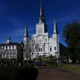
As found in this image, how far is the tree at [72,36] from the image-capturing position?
6362cm

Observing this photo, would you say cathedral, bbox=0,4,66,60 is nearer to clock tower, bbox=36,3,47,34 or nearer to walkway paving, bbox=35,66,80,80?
clock tower, bbox=36,3,47,34

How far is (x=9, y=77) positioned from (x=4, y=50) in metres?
87.1

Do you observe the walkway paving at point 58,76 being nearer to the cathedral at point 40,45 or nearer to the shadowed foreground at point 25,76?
the shadowed foreground at point 25,76

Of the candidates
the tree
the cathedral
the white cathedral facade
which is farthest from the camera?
the cathedral

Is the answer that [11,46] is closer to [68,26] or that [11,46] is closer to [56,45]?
[56,45]

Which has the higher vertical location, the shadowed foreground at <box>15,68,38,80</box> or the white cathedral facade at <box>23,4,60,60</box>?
the white cathedral facade at <box>23,4,60,60</box>

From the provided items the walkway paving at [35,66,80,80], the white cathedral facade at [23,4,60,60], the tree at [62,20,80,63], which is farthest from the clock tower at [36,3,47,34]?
the walkway paving at [35,66,80,80]

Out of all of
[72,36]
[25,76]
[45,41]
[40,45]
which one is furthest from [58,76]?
[45,41]

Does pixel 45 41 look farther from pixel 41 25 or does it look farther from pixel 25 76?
pixel 25 76

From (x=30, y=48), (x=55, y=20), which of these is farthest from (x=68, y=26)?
(x=55, y=20)

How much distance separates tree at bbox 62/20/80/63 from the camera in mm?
63625

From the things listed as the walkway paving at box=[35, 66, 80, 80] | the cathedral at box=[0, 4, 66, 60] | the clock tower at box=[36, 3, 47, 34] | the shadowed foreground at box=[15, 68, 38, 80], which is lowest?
the walkway paving at box=[35, 66, 80, 80]

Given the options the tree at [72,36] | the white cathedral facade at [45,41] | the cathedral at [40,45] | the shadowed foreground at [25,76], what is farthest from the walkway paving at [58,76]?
the white cathedral facade at [45,41]

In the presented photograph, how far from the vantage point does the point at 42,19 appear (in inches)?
3927
